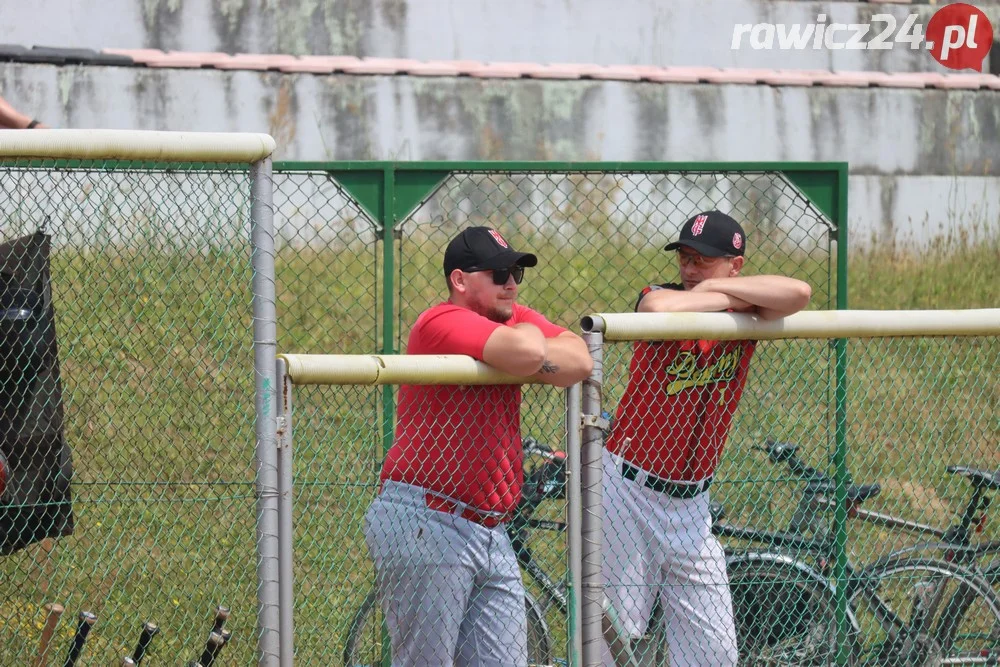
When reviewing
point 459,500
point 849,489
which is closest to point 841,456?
point 849,489

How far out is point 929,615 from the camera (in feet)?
17.0

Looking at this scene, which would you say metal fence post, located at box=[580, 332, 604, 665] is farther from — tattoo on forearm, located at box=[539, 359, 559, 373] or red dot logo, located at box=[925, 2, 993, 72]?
red dot logo, located at box=[925, 2, 993, 72]

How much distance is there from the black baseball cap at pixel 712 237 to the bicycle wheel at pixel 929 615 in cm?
154

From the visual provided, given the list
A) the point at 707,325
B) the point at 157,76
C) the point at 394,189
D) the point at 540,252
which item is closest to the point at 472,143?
the point at 540,252

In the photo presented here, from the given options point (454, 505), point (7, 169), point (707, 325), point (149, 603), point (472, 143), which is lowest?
point (149, 603)

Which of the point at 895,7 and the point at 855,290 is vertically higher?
the point at 895,7

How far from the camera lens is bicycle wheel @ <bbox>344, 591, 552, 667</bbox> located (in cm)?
434

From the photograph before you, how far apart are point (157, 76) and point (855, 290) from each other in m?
5.56

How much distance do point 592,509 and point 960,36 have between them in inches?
357

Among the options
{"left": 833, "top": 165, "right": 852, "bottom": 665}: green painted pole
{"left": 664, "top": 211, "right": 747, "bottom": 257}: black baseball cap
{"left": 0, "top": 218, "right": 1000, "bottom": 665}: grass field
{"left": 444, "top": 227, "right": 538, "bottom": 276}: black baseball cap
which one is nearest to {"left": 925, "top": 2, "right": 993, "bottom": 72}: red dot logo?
{"left": 0, "top": 218, "right": 1000, "bottom": 665}: grass field

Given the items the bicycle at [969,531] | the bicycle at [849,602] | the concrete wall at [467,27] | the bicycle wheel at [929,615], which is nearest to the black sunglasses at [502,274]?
the bicycle at [849,602]

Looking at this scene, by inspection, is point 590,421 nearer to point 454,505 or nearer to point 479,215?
point 454,505

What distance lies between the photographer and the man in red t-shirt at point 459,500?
371cm

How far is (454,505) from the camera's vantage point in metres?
3.76
